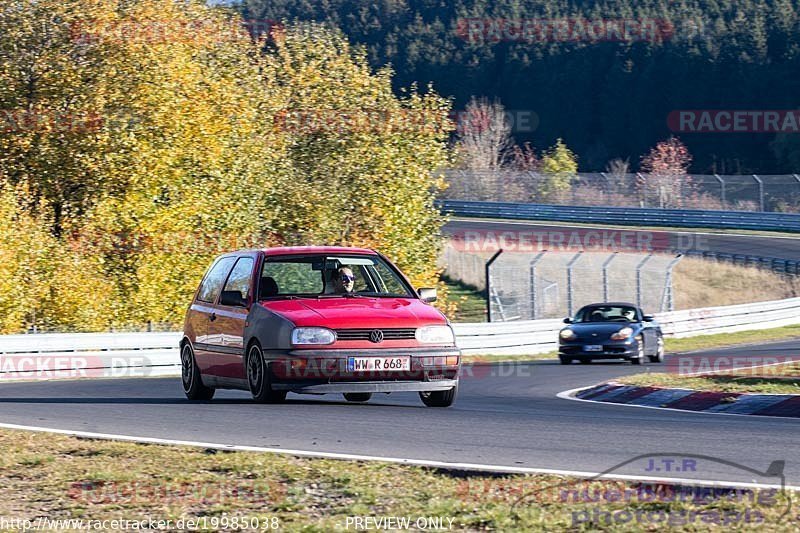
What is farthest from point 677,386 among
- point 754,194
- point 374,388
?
point 754,194

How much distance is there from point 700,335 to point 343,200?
41.7ft

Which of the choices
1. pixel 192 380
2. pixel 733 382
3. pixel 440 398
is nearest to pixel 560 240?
pixel 733 382

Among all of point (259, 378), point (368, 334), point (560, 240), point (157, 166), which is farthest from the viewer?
point (560, 240)

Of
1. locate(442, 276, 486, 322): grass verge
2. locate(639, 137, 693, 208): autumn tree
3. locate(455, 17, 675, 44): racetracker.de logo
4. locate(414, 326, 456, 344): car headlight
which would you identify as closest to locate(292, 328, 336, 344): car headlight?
locate(414, 326, 456, 344): car headlight

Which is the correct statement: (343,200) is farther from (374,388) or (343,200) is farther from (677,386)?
(374,388)

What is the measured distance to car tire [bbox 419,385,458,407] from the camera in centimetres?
1229

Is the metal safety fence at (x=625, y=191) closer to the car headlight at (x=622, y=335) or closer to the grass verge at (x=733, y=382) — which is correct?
the car headlight at (x=622, y=335)

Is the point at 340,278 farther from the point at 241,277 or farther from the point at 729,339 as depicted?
the point at 729,339

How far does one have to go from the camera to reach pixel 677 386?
1609 centimetres

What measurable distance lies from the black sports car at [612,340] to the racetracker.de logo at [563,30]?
9890cm

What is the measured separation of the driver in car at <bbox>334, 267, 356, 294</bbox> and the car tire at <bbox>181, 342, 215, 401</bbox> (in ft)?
6.81

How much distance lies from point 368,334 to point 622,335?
1356cm

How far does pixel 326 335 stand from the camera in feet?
37.4

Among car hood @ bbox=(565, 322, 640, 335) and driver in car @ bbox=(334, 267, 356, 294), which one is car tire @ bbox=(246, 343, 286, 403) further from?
car hood @ bbox=(565, 322, 640, 335)
